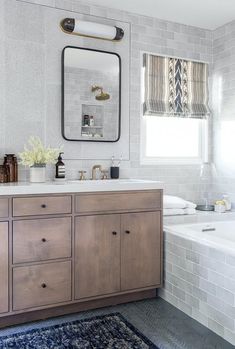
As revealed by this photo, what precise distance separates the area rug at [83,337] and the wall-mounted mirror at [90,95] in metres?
1.63

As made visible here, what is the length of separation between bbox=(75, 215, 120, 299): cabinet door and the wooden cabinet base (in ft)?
0.37

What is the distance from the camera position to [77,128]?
3369 mm

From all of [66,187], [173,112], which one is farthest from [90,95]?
[66,187]

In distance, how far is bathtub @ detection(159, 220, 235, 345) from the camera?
95.2 inches

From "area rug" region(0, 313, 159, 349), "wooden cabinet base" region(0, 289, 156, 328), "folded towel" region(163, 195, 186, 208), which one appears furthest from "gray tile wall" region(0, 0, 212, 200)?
"area rug" region(0, 313, 159, 349)

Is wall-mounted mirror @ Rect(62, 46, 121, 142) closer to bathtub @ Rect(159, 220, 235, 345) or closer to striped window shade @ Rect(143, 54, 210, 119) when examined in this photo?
striped window shade @ Rect(143, 54, 210, 119)

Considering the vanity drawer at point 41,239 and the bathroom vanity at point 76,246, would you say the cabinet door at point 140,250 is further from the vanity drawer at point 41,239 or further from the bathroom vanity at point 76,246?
the vanity drawer at point 41,239

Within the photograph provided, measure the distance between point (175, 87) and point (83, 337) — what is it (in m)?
2.66

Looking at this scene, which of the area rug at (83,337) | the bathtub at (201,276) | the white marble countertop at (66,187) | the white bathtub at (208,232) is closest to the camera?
the area rug at (83,337)

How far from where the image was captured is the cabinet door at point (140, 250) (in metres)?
2.95

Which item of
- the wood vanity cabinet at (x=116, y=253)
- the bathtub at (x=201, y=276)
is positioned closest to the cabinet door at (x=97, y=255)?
the wood vanity cabinet at (x=116, y=253)

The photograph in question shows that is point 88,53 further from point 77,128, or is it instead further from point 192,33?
point 192,33

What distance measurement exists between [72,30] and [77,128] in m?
0.88

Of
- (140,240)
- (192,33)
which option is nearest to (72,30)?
(192,33)
